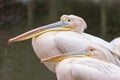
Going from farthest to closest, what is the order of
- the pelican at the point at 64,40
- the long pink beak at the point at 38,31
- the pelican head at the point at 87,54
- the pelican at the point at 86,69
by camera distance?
1. the long pink beak at the point at 38,31
2. the pelican at the point at 64,40
3. the pelican head at the point at 87,54
4. the pelican at the point at 86,69

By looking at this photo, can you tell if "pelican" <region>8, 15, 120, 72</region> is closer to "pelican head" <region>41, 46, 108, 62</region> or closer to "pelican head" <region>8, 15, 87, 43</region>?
"pelican head" <region>8, 15, 87, 43</region>

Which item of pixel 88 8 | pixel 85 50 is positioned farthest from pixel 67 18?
pixel 88 8

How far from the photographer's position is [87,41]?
650 centimetres

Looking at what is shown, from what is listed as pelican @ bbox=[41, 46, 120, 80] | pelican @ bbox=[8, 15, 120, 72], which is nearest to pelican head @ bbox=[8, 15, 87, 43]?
pelican @ bbox=[8, 15, 120, 72]

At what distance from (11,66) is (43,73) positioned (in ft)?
2.26

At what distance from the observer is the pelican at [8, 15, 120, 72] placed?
6.46 metres

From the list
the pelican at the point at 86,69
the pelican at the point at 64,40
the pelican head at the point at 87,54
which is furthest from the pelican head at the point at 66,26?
the pelican at the point at 86,69

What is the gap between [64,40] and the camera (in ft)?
21.4

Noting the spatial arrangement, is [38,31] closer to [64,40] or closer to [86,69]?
[64,40]

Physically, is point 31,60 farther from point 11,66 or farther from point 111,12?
point 111,12

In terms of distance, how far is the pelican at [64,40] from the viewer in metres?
6.46

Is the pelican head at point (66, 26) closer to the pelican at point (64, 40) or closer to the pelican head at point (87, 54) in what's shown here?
the pelican at point (64, 40)

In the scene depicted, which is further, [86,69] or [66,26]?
[66,26]

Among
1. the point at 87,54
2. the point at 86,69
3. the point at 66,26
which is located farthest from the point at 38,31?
the point at 86,69
